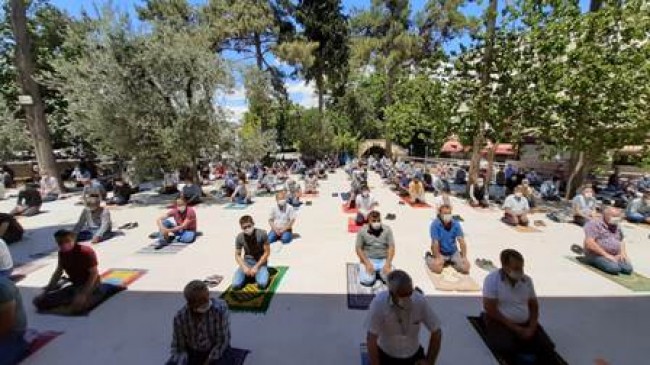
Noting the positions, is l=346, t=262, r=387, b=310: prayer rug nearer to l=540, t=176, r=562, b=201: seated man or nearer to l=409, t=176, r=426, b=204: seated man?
l=409, t=176, r=426, b=204: seated man

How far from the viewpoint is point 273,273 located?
632 centimetres

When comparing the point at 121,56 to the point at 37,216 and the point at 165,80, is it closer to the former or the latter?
the point at 165,80

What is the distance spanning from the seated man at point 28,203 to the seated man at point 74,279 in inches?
314

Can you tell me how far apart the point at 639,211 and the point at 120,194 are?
15743mm

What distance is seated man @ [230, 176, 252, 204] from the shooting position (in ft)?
44.5

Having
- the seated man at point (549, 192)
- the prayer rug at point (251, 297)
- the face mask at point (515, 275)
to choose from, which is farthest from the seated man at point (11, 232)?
the seated man at point (549, 192)

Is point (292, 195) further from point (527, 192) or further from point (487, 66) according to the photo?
point (487, 66)

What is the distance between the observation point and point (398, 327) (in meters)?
3.23

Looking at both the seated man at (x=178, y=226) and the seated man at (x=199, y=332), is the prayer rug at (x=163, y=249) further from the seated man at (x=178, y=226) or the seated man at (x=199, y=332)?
the seated man at (x=199, y=332)

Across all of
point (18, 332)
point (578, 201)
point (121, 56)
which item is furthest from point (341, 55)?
point (18, 332)

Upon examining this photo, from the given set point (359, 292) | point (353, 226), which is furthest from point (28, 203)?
point (359, 292)

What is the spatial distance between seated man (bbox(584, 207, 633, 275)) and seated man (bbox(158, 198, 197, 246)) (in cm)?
754

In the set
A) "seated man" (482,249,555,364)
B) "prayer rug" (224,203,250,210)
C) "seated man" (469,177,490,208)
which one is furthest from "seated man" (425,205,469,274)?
"prayer rug" (224,203,250,210)

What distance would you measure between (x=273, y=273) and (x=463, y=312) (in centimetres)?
293
